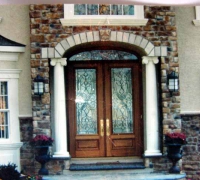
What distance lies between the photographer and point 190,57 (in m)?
8.26

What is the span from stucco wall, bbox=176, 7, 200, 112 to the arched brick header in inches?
28.2

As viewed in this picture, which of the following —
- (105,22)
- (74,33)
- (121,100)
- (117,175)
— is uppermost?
(105,22)

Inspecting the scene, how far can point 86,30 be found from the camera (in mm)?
7676

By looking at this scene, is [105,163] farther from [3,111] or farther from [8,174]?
[3,111]

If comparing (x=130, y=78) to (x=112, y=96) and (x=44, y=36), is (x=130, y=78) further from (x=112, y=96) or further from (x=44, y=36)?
(x=44, y=36)

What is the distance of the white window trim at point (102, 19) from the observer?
7.58 meters

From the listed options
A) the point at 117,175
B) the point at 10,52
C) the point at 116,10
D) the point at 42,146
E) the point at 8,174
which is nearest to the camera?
the point at 8,174

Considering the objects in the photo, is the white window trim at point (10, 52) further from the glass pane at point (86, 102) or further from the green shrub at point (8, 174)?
the green shrub at point (8, 174)

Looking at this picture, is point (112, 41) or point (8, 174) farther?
point (112, 41)

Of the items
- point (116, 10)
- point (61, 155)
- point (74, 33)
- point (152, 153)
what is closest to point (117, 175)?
point (152, 153)

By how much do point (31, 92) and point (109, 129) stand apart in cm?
178

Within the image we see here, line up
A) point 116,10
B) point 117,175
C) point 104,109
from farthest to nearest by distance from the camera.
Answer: point 104,109, point 116,10, point 117,175

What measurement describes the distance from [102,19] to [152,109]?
1998 millimetres

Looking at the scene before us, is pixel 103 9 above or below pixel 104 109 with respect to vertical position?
above
